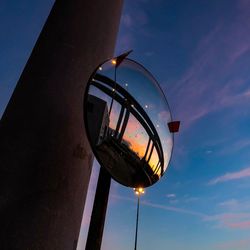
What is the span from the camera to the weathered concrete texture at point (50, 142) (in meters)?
0.83

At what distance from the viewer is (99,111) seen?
3.66 feet

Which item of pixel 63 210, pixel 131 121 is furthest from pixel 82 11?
pixel 63 210

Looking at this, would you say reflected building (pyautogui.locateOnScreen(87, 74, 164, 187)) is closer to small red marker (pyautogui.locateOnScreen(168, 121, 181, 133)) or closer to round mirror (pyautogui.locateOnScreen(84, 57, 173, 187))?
round mirror (pyautogui.locateOnScreen(84, 57, 173, 187))

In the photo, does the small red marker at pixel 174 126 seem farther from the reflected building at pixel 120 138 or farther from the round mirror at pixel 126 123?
the reflected building at pixel 120 138

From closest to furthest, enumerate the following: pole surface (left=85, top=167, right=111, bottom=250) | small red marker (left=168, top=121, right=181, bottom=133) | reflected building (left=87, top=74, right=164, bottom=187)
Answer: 1. pole surface (left=85, top=167, right=111, bottom=250)
2. reflected building (left=87, top=74, right=164, bottom=187)
3. small red marker (left=168, top=121, right=181, bottom=133)

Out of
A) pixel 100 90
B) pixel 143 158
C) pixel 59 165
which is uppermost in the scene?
pixel 100 90

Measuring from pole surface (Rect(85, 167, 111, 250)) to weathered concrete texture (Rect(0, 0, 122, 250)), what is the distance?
0.39 ft

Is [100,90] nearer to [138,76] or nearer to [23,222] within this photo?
[138,76]

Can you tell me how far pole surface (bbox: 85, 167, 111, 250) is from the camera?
83 centimetres

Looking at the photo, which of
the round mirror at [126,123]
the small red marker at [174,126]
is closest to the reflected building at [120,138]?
the round mirror at [126,123]

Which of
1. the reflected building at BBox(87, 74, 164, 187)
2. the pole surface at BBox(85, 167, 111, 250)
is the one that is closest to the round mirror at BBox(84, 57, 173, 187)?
the reflected building at BBox(87, 74, 164, 187)

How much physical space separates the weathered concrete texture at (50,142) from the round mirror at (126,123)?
87 millimetres

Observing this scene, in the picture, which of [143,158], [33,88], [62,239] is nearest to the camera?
[62,239]

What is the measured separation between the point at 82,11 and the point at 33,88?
617 millimetres
